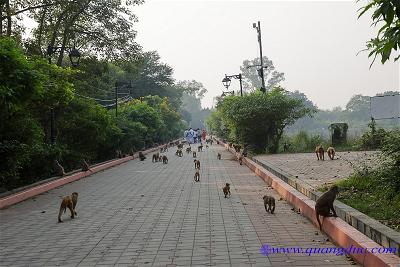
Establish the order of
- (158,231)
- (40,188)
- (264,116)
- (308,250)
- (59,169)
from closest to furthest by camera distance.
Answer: (308,250), (158,231), (40,188), (59,169), (264,116)

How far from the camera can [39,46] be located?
22.3m

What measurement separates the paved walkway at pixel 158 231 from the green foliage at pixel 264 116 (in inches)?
488

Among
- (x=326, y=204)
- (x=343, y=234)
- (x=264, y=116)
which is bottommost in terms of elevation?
(x=343, y=234)

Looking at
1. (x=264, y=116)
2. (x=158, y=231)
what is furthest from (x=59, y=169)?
(x=264, y=116)

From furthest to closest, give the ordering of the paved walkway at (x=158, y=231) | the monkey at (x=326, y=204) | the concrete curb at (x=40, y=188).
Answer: the concrete curb at (x=40, y=188) → the monkey at (x=326, y=204) → the paved walkway at (x=158, y=231)

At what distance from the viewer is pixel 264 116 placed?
24.1 metres

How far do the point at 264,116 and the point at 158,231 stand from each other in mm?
17648

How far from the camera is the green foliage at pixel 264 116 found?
23.9 m

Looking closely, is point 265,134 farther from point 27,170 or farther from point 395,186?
point 395,186

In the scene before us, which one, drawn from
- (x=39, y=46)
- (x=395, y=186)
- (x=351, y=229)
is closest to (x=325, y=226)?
(x=351, y=229)

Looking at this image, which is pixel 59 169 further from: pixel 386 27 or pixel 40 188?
pixel 386 27

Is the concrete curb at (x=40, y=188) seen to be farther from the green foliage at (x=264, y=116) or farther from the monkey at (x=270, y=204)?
the green foliage at (x=264, y=116)

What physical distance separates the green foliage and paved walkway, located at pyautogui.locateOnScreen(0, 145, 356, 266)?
40.7 ft

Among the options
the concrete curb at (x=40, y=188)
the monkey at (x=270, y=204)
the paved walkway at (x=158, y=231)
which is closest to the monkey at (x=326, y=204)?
the paved walkway at (x=158, y=231)
